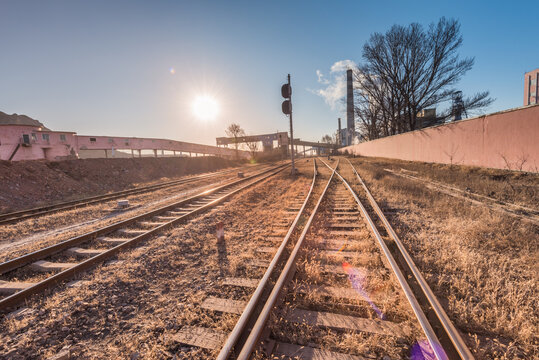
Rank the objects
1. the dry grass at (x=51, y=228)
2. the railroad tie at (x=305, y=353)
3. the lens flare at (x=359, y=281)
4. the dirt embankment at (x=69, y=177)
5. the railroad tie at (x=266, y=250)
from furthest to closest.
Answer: the dirt embankment at (x=69, y=177), the dry grass at (x=51, y=228), the railroad tie at (x=266, y=250), the lens flare at (x=359, y=281), the railroad tie at (x=305, y=353)

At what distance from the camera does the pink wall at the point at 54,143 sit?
65.1ft

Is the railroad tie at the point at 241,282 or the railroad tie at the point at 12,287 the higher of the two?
the railroad tie at the point at 241,282

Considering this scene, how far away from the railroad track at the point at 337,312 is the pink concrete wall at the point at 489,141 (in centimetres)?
934

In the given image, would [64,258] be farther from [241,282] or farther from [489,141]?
[489,141]

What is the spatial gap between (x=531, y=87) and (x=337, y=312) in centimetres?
8435

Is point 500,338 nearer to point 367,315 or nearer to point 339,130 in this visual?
point 367,315

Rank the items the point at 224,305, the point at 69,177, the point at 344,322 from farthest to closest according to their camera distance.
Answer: the point at 69,177
the point at 224,305
the point at 344,322

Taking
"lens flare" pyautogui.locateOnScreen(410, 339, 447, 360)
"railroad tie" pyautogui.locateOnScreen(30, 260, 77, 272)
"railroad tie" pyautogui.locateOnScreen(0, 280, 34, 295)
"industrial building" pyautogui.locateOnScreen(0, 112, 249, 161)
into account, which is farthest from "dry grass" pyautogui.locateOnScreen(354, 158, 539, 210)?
"industrial building" pyautogui.locateOnScreen(0, 112, 249, 161)

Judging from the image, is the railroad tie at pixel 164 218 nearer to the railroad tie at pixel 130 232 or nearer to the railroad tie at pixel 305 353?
the railroad tie at pixel 130 232

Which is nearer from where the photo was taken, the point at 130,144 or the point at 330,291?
the point at 330,291

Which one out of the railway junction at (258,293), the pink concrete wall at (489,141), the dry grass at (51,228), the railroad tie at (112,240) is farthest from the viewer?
the pink concrete wall at (489,141)

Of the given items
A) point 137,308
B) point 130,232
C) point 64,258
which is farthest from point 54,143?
point 137,308

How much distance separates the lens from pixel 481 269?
2996 mm

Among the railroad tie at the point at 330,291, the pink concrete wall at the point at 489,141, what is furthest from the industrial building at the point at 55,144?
the pink concrete wall at the point at 489,141
